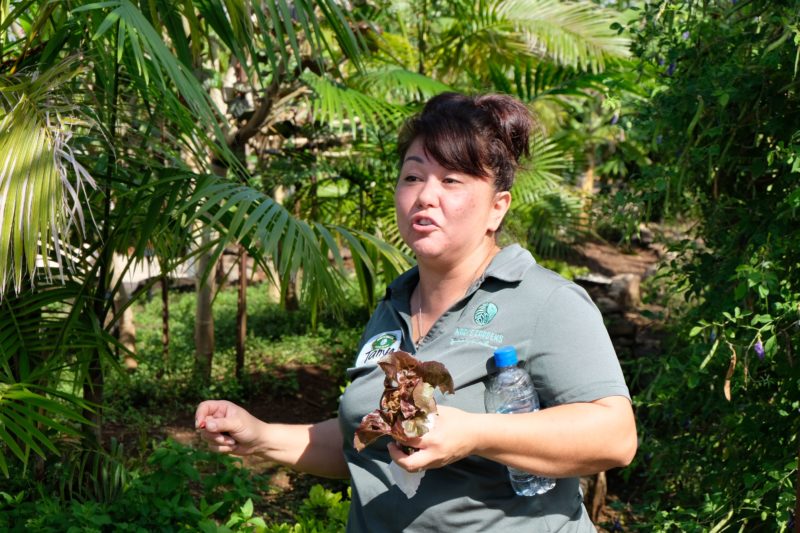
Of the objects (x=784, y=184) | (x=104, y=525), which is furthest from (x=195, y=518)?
(x=784, y=184)

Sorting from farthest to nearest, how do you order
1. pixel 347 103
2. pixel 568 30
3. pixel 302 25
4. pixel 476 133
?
1. pixel 568 30
2. pixel 347 103
3. pixel 302 25
4. pixel 476 133

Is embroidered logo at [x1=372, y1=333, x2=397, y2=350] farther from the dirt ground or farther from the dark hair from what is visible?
the dirt ground

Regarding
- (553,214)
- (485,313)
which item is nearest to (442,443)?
(485,313)

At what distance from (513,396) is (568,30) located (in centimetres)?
529

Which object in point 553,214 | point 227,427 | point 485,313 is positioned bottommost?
point 553,214

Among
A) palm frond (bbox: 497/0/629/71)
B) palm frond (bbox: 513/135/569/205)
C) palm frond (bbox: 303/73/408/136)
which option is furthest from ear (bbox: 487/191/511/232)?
palm frond (bbox: 497/0/629/71)

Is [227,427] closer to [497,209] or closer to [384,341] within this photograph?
[384,341]

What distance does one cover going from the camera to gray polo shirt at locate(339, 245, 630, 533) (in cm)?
162

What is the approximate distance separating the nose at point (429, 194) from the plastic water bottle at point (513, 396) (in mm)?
324

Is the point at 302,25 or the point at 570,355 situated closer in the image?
the point at 570,355

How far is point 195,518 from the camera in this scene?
3490 millimetres

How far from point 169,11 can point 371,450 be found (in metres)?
2.14

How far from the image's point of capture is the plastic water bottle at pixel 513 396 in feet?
5.19

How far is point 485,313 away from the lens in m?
1.74
